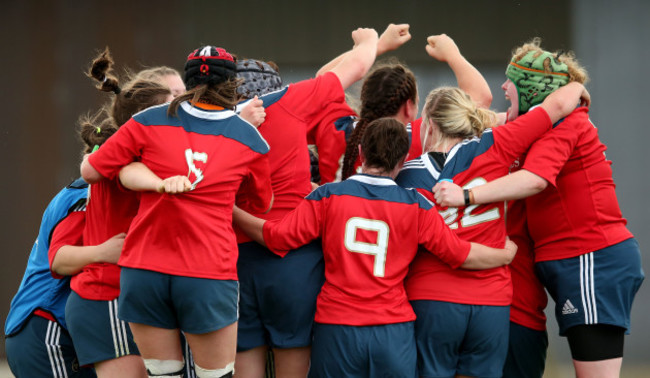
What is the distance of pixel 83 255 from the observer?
2.91 metres

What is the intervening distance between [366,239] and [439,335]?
0.49 metres

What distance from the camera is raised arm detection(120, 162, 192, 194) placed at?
2.43 metres

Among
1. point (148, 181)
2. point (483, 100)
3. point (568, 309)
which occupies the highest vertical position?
point (483, 100)

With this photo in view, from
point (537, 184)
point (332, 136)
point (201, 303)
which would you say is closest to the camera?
point (201, 303)

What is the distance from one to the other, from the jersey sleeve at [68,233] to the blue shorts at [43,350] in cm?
25

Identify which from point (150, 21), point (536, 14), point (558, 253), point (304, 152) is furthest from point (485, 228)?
point (150, 21)

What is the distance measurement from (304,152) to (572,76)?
4.10ft

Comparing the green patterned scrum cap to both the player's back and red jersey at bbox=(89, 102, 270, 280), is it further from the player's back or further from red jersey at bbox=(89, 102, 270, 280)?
red jersey at bbox=(89, 102, 270, 280)

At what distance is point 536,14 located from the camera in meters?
6.54

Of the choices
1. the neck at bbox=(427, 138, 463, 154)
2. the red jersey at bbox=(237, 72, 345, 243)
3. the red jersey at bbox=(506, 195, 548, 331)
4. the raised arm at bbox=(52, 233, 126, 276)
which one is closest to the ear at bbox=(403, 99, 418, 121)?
the neck at bbox=(427, 138, 463, 154)

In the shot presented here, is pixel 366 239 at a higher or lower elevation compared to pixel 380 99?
lower

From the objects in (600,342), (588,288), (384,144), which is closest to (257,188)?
(384,144)

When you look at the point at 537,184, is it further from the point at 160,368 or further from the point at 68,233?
the point at 68,233

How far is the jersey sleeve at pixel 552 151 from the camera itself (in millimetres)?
3004
